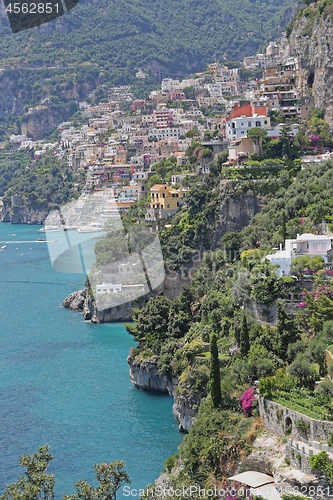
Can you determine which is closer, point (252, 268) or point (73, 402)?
point (252, 268)

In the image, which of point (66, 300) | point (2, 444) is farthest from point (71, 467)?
point (66, 300)

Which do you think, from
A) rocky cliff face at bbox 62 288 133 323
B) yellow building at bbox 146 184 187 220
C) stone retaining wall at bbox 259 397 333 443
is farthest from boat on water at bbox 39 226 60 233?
stone retaining wall at bbox 259 397 333 443

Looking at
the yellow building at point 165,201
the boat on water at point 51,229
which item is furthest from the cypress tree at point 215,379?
the boat on water at point 51,229

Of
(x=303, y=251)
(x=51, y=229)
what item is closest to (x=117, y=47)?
(x=51, y=229)

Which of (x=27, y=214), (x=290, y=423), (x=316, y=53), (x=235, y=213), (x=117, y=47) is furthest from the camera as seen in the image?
(x=117, y=47)

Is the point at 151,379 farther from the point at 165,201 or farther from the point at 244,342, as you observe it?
the point at 165,201

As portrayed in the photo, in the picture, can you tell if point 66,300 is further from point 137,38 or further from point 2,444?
point 137,38
